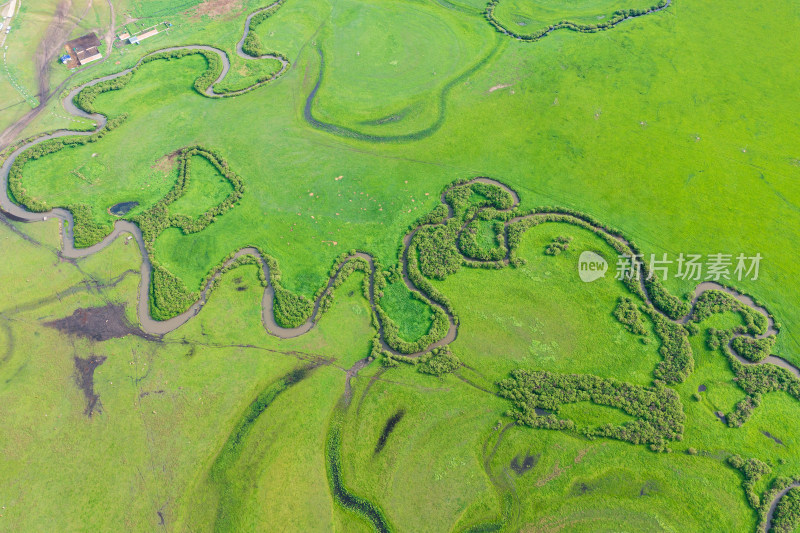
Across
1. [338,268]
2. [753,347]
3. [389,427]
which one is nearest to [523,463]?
[389,427]

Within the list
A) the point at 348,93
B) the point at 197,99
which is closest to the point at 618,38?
the point at 348,93

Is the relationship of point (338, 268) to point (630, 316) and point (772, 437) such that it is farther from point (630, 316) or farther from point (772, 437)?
point (772, 437)

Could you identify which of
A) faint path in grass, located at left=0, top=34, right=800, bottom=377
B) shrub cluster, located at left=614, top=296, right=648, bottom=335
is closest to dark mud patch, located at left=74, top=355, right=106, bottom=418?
faint path in grass, located at left=0, top=34, right=800, bottom=377

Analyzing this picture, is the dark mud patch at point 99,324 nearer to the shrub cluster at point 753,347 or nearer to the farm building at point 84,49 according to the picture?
the farm building at point 84,49

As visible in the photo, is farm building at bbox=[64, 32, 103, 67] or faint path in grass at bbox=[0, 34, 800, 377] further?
farm building at bbox=[64, 32, 103, 67]

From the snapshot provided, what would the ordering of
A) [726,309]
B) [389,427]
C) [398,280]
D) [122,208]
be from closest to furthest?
[389,427] → [726,309] → [398,280] → [122,208]

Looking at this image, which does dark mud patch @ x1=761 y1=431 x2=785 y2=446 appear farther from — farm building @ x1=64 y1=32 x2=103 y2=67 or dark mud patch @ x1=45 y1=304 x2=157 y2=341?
farm building @ x1=64 y1=32 x2=103 y2=67

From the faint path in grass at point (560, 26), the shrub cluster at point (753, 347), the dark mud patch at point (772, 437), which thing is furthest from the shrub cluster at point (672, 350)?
the faint path in grass at point (560, 26)
